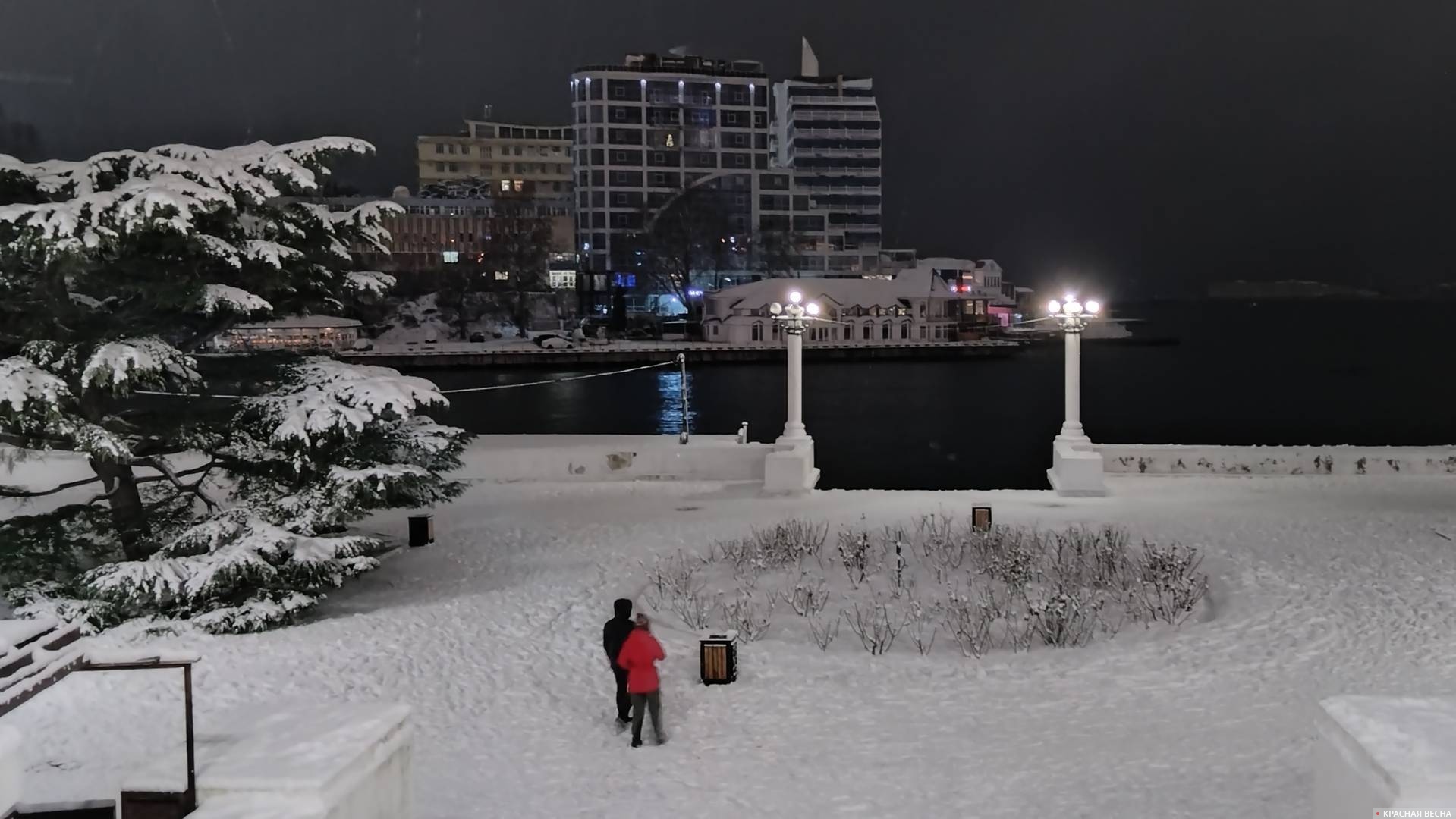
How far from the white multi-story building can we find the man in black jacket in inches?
2760

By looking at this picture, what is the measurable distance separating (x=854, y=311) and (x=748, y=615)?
73.3 metres

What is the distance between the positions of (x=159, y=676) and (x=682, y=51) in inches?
4236

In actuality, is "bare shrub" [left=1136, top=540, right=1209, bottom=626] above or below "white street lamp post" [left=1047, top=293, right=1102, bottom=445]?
below

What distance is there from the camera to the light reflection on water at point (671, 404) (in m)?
52.8

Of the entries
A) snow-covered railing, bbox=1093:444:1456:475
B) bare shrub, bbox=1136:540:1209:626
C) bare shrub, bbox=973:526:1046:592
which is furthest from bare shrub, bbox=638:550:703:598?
snow-covered railing, bbox=1093:444:1456:475

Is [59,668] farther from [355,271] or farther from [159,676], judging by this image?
[355,271]

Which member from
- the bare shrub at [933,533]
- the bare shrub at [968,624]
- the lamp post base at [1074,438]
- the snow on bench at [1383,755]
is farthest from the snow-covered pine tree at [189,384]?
the lamp post base at [1074,438]

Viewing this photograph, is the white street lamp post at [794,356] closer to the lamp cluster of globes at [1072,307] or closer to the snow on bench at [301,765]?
the lamp cluster of globes at [1072,307]

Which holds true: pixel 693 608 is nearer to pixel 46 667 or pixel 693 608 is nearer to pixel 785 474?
Result: pixel 785 474

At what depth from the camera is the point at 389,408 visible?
37.8ft

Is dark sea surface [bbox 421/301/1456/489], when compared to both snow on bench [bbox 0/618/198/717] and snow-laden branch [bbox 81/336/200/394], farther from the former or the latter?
snow on bench [bbox 0/618/198/717]

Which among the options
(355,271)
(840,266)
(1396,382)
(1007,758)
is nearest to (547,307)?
(840,266)

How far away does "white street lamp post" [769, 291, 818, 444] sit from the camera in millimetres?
18562

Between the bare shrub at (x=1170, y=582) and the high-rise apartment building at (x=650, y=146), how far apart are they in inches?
3301
